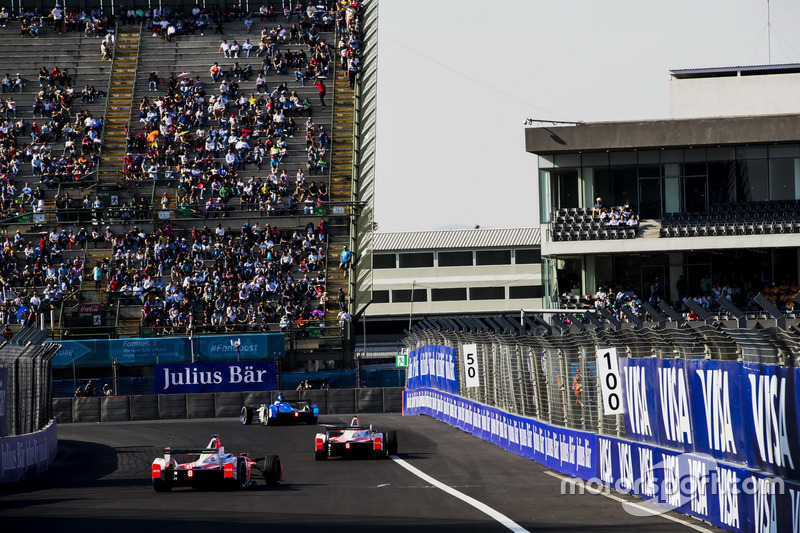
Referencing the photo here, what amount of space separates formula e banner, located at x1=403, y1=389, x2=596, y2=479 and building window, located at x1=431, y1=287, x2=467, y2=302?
52440 millimetres

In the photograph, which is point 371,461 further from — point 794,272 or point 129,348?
point 794,272

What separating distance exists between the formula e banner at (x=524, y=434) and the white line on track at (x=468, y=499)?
1979 millimetres

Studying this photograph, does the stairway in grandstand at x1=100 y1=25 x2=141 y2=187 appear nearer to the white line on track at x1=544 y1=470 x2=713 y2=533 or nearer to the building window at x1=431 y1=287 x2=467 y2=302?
the building window at x1=431 y1=287 x2=467 y2=302

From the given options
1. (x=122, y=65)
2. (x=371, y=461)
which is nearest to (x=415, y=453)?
(x=371, y=461)

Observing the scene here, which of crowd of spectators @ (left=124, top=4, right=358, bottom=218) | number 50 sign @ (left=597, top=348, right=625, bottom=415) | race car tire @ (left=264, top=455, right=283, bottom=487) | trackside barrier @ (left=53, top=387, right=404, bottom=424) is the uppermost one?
crowd of spectators @ (left=124, top=4, right=358, bottom=218)

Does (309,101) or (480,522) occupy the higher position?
(309,101)

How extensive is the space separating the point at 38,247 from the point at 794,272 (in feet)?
97.2

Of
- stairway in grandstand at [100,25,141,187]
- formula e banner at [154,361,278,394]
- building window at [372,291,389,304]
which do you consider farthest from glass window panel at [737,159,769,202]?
building window at [372,291,389,304]

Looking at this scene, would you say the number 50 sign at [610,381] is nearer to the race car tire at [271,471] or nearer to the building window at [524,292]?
the race car tire at [271,471]

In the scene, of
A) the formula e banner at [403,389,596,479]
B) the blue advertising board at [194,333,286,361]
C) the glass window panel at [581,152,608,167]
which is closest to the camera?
the formula e banner at [403,389,596,479]

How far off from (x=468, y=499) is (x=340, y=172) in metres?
38.4

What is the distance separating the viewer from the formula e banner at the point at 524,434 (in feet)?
53.1

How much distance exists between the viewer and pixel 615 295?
144 feet

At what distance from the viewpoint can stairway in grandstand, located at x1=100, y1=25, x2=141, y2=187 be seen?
169 ft
